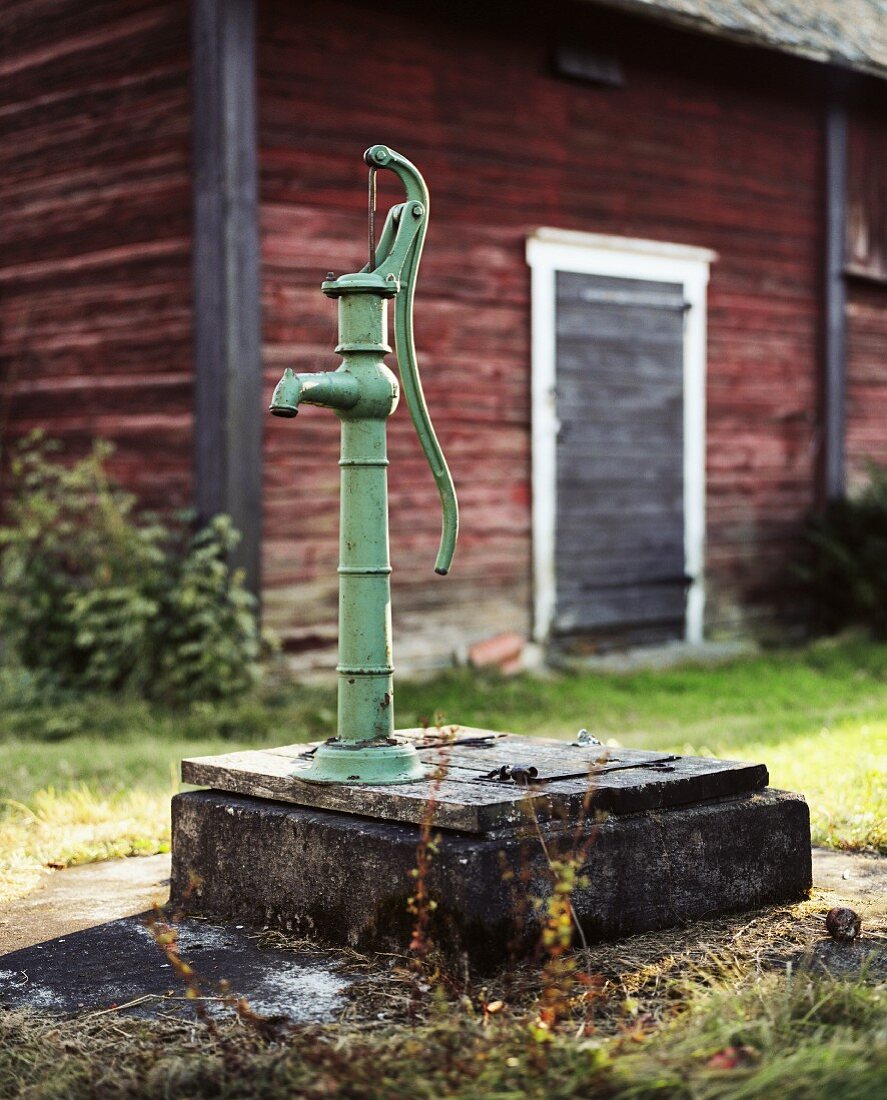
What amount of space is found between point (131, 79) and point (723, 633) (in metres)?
4.94

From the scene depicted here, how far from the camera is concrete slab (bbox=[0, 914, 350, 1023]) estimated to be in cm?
275

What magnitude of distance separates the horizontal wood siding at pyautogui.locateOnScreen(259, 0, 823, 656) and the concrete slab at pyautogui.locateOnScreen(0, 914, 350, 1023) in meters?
3.70

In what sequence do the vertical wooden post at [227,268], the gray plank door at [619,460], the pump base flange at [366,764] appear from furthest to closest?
the gray plank door at [619,460] → the vertical wooden post at [227,268] → the pump base flange at [366,764]


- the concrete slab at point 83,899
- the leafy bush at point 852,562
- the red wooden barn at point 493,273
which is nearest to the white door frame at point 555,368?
the red wooden barn at point 493,273

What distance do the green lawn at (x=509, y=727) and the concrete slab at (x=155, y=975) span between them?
63cm

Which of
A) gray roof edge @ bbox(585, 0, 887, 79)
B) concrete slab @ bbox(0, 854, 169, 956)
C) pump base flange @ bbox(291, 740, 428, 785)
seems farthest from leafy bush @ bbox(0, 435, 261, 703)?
pump base flange @ bbox(291, 740, 428, 785)

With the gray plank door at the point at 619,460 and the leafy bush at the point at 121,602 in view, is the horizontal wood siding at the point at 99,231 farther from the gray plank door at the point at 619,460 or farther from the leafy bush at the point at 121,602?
the gray plank door at the point at 619,460

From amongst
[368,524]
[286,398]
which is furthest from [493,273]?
[286,398]

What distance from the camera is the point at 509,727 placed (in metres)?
6.87

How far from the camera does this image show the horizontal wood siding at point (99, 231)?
24.8 ft

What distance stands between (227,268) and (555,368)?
7.53 feet

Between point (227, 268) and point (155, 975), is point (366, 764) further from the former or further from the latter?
point (227, 268)

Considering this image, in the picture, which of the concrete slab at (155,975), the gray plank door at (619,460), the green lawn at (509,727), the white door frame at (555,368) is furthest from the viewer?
the gray plank door at (619,460)

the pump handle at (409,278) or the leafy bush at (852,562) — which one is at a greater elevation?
the pump handle at (409,278)
